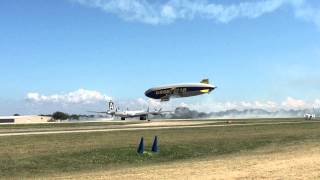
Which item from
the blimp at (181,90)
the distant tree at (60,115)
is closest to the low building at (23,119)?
the distant tree at (60,115)

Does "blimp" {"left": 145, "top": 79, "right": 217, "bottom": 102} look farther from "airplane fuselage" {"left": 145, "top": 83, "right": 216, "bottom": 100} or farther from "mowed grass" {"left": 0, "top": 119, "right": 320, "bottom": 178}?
"mowed grass" {"left": 0, "top": 119, "right": 320, "bottom": 178}

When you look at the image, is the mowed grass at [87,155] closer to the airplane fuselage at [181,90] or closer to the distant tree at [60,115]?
the airplane fuselage at [181,90]

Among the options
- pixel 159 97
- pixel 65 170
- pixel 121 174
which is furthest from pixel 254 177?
pixel 159 97

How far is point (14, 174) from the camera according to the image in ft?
80.6

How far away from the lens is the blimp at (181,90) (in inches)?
4412

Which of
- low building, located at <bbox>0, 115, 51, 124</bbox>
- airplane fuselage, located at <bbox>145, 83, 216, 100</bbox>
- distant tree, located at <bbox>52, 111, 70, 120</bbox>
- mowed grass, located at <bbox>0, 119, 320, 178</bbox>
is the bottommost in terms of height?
mowed grass, located at <bbox>0, 119, 320, 178</bbox>

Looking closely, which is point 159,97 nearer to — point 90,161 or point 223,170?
point 90,161

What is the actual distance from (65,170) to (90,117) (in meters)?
157


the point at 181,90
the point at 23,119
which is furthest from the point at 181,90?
the point at 23,119

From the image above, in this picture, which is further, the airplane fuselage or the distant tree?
the distant tree

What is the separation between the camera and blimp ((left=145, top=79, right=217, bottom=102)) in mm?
112062

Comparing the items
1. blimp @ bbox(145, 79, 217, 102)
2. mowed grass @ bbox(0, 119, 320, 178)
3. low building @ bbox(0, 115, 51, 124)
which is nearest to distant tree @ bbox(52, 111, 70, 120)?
low building @ bbox(0, 115, 51, 124)

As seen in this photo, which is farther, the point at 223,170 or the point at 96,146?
the point at 96,146

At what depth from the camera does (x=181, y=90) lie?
113m
